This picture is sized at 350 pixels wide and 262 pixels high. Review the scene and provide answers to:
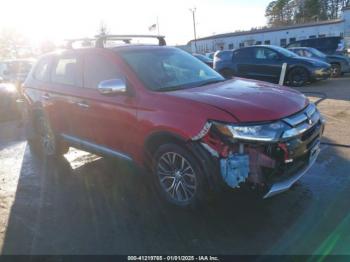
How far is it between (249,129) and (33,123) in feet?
14.7

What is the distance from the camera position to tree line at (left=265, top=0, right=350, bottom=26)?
268ft

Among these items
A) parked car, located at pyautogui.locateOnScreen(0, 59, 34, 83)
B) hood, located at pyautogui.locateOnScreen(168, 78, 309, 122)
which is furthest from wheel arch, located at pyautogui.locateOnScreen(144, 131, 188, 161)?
parked car, located at pyautogui.locateOnScreen(0, 59, 34, 83)

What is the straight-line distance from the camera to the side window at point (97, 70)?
15.3 feet

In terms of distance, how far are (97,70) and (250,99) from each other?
216cm

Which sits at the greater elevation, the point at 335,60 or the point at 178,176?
the point at 335,60

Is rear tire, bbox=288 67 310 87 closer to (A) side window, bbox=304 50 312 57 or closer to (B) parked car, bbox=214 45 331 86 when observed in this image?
(B) parked car, bbox=214 45 331 86

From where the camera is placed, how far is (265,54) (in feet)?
48.2

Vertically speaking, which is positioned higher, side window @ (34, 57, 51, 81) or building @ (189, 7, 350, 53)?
building @ (189, 7, 350, 53)

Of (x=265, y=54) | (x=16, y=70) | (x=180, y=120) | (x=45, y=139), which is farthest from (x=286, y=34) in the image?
(x=180, y=120)

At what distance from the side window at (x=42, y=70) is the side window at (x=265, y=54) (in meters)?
10.2

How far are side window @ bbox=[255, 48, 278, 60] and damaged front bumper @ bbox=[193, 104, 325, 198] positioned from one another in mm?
11401

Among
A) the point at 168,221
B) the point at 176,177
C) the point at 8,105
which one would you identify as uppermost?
the point at 8,105

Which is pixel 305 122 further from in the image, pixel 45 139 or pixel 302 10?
pixel 302 10

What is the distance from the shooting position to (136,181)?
5.12m
